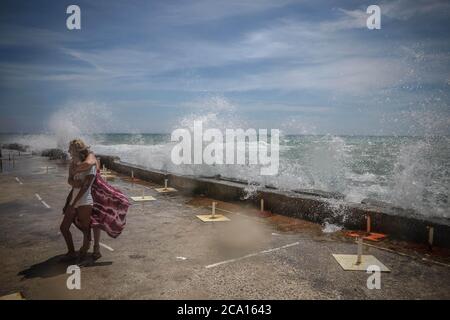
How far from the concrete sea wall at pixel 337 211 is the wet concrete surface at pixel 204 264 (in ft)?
1.57

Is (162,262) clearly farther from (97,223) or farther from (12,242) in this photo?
(12,242)

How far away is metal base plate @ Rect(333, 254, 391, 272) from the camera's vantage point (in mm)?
5441

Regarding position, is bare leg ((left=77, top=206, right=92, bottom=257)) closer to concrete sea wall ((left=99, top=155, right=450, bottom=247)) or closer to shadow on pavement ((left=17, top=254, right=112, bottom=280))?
shadow on pavement ((left=17, top=254, right=112, bottom=280))

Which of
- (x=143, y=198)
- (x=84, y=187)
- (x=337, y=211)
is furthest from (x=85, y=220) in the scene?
(x=143, y=198)

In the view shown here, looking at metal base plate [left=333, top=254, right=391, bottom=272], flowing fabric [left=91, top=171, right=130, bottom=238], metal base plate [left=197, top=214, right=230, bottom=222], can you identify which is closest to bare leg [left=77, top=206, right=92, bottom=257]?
flowing fabric [left=91, top=171, right=130, bottom=238]

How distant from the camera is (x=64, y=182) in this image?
51.5 feet

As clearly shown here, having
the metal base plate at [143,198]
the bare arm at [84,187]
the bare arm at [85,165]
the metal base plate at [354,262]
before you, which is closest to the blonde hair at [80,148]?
the bare arm at [85,165]

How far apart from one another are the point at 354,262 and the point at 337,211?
8.29 ft

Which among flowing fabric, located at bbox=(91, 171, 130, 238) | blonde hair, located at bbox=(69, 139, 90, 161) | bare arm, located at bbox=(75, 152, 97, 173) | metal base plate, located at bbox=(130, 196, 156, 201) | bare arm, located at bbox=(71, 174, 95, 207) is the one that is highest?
blonde hair, located at bbox=(69, 139, 90, 161)

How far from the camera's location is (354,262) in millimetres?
5723

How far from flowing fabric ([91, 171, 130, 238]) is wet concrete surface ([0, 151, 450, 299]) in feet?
2.00

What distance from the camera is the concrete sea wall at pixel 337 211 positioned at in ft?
21.9

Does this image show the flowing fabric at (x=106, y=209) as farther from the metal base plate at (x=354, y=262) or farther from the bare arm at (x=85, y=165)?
the metal base plate at (x=354, y=262)

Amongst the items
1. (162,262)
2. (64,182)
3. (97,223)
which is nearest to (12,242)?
(97,223)
